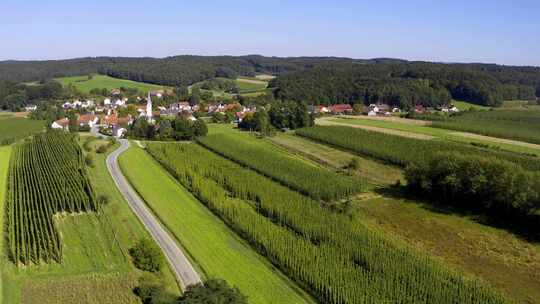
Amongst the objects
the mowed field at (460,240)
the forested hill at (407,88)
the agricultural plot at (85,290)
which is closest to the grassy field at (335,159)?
the mowed field at (460,240)

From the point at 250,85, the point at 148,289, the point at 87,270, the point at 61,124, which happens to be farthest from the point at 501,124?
the point at 250,85

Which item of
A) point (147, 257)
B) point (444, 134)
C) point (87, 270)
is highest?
point (444, 134)

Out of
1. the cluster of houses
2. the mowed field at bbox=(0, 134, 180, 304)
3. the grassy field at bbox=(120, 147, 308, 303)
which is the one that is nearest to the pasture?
the cluster of houses

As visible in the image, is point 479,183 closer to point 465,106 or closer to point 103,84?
point 465,106

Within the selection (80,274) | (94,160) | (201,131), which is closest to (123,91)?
(201,131)

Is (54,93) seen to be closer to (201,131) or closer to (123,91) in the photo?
(123,91)

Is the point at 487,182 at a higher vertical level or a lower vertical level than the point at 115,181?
higher
